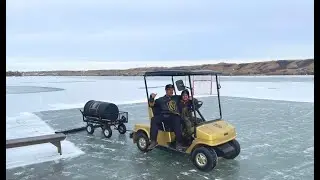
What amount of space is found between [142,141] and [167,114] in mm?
A: 1215

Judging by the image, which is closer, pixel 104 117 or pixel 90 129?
pixel 104 117

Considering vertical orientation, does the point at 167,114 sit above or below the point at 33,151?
above

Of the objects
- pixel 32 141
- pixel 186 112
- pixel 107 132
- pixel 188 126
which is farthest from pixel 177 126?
pixel 107 132

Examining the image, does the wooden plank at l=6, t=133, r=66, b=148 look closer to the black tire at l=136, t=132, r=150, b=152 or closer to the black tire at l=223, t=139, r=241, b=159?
the black tire at l=136, t=132, r=150, b=152

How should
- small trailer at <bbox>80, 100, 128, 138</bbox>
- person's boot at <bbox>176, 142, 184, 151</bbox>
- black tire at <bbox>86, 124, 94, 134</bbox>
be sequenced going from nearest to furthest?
person's boot at <bbox>176, 142, 184, 151</bbox> → small trailer at <bbox>80, 100, 128, 138</bbox> → black tire at <bbox>86, 124, 94, 134</bbox>

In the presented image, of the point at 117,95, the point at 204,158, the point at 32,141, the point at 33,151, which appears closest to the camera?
the point at 204,158

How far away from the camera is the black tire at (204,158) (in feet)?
18.4

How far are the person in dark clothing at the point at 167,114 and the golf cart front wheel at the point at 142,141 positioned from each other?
0.41 meters

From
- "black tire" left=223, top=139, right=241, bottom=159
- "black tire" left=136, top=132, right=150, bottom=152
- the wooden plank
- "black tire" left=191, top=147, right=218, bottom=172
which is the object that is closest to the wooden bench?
the wooden plank

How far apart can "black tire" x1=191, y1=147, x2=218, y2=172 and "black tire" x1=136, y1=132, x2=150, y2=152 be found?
4.76ft

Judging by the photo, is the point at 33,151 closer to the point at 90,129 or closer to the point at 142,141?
the point at 90,129

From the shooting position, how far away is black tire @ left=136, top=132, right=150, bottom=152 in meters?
6.97

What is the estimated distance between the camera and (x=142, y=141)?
7059 millimetres
